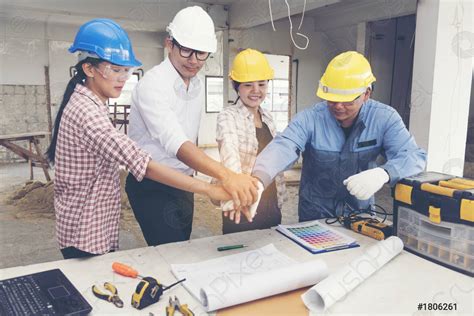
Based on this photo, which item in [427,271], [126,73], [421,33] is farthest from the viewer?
[421,33]

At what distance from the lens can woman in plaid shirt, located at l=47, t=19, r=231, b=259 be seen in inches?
50.5

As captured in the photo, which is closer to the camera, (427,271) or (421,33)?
(427,271)

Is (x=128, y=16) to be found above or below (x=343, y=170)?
above

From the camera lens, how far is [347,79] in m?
1.67

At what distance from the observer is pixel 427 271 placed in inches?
50.8

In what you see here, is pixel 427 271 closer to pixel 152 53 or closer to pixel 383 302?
pixel 383 302

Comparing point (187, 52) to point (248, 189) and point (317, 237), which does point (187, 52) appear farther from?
point (317, 237)

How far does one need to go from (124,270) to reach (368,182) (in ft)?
3.25

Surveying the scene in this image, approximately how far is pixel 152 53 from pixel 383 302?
29.9 feet

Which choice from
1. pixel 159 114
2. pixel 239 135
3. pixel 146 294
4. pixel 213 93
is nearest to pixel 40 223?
pixel 239 135

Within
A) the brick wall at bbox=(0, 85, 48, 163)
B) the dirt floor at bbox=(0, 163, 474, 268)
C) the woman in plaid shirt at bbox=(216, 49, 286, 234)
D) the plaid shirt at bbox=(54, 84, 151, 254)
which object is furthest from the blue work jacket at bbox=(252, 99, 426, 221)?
the brick wall at bbox=(0, 85, 48, 163)

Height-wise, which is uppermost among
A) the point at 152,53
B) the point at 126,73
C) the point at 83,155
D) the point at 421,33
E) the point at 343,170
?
the point at 152,53

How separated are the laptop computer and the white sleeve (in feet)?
2.12

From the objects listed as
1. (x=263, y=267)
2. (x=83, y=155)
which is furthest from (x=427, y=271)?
(x=83, y=155)
